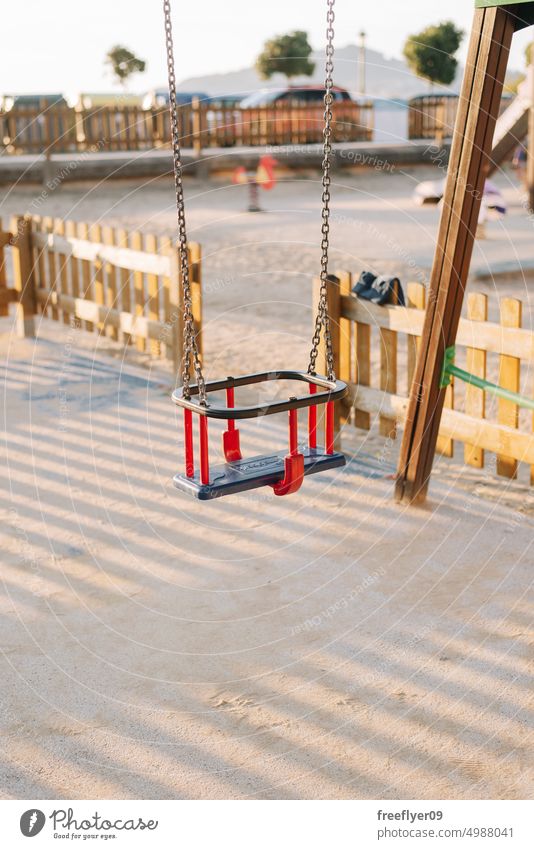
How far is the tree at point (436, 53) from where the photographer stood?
4195cm

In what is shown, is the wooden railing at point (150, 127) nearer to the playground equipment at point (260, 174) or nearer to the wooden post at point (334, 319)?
the playground equipment at point (260, 174)

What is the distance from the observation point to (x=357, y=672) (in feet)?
13.7

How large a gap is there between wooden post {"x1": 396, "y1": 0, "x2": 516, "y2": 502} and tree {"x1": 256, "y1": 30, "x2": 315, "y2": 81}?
4851 cm

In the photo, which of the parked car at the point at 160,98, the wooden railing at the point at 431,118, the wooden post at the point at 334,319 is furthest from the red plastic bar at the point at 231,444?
the wooden railing at the point at 431,118

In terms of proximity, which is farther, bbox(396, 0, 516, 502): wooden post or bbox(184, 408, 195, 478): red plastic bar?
bbox(396, 0, 516, 502): wooden post

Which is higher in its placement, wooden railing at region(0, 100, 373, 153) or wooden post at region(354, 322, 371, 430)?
wooden railing at region(0, 100, 373, 153)

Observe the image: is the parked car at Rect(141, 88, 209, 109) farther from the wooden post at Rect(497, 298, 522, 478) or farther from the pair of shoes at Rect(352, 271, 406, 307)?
the wooden post at Rect(497, 298, 522, 478)

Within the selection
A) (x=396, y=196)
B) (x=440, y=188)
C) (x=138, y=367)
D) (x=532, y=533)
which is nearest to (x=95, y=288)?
→ (x=138, y=367)

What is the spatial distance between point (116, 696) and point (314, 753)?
85cm

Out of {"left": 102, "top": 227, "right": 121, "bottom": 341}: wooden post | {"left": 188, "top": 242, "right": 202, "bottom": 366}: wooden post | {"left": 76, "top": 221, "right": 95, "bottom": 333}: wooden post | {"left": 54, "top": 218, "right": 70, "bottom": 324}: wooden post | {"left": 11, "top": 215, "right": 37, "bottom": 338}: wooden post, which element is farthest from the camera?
{"left": 11, "top": 215, "right": 37, "bottom": 338}: wooden post

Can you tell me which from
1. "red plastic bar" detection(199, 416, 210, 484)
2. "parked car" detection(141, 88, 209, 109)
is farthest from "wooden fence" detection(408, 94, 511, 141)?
"red plastic bar" detection(199, 416, 210, 484)

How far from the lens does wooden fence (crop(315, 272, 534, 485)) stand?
19.1 feet
